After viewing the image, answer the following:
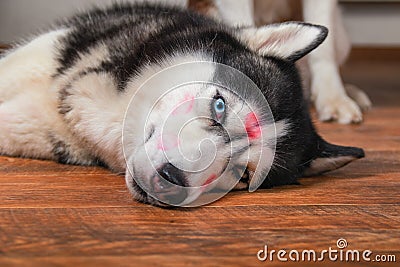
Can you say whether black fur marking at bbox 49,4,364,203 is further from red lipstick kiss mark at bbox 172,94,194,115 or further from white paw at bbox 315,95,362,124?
white paw at bbox 315,95,362,124

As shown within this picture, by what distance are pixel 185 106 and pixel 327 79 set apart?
1.42 metres

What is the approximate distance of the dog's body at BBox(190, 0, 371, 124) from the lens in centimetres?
265

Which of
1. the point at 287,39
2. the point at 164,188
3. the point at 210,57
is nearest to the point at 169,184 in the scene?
the point at 164,188

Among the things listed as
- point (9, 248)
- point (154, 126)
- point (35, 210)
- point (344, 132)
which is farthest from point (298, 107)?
point (344, 132)

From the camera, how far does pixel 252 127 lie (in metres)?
1.47

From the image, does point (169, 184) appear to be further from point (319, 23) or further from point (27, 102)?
point (319, 23)

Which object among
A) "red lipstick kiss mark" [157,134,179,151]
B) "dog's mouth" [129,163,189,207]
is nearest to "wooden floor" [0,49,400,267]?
"dog's mouth" [129,163,189,207]

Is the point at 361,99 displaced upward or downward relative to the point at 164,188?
downward

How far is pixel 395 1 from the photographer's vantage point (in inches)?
165

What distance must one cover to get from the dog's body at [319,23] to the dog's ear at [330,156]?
95 centimetres

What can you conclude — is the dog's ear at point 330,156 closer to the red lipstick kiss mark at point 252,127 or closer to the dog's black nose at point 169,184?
the red lipstick kiss mark at point 252,127

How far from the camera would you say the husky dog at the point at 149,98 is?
4.75 ft

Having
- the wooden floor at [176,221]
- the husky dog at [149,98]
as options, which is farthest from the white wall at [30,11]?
the wooden floor at [176,221]

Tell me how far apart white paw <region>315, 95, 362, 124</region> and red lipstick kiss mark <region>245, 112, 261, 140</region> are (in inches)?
50.2
